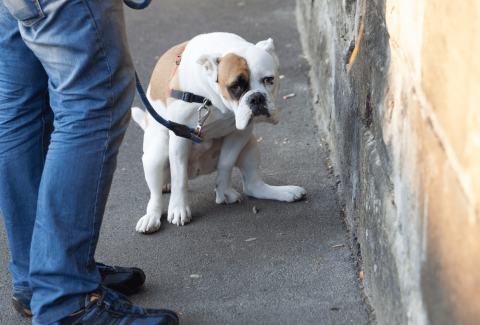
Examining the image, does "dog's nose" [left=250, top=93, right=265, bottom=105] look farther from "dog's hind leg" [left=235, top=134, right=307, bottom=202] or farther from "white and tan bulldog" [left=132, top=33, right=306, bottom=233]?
"dog's hind leg" [left=235, top=134, right=307, bottom=202]

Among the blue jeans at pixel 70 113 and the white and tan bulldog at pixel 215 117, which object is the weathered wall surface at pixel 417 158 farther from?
the blue jeans at pixel 70 113

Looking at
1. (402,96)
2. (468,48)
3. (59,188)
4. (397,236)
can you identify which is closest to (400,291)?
(397,236)

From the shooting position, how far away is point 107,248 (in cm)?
253

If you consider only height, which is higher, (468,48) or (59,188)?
(468,48)

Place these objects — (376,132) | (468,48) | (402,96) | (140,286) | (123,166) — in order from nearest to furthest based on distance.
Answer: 1. (468,48)
2. (402,96)
3. (376,132)
4. (140,286)
5. (123,166)

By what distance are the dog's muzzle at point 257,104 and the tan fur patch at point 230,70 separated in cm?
9

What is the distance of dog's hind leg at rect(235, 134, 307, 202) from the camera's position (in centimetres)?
279

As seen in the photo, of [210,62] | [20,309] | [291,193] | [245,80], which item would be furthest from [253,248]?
[20,309]

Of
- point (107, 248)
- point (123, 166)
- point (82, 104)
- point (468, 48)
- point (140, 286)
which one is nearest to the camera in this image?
point (468, 48)

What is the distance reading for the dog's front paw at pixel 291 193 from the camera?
2.77m

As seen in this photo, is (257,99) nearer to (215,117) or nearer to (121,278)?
(215,117)

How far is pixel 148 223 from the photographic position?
8.65 ft

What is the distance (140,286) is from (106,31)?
45.7 inches

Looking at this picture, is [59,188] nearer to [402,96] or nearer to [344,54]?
[402,96]
